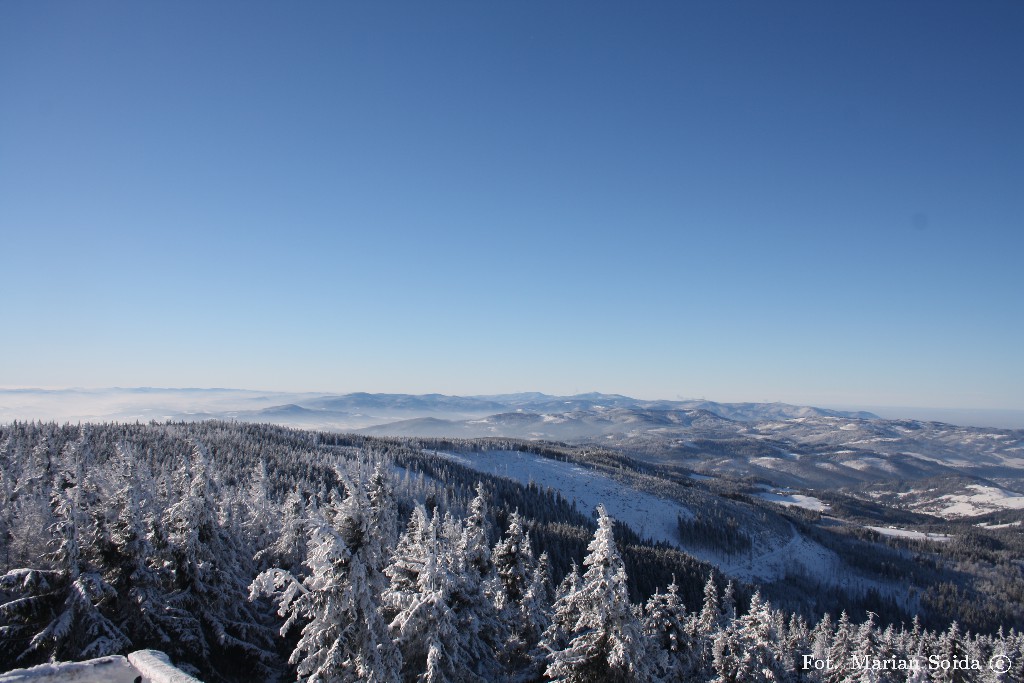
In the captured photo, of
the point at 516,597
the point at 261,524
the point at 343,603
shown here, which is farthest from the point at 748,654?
the point at 261,524

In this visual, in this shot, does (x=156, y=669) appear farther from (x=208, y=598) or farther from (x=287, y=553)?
(x=287, y=553)

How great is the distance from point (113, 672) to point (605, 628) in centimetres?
1476

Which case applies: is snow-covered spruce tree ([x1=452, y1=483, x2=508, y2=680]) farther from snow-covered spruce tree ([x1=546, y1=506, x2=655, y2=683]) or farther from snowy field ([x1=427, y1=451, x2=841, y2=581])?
snowy field ([x1=427, y1=451, x2=841, y2=581])

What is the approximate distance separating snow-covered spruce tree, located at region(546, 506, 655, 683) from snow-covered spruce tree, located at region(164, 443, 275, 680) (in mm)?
16489

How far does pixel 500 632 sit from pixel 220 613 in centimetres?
1438

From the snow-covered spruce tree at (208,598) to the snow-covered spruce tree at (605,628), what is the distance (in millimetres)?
16489

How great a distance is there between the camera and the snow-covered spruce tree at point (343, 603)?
15306 millimetres

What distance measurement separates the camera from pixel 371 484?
61.9 ft

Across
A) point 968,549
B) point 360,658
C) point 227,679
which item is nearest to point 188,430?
point 227,679

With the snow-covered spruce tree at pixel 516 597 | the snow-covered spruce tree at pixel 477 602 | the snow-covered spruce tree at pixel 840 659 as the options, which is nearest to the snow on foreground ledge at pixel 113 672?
the snow-covered spruce tree at pixel 477 602

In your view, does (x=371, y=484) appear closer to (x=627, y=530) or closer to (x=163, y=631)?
(x=163, y=631)

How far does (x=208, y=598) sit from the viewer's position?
82.6 feet

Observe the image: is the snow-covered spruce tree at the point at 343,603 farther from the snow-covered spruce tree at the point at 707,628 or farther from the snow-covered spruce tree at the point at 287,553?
the snow-covered spruce tree at the point at 707,628

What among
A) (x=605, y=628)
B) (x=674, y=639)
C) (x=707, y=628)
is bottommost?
(x=707, y=628)
